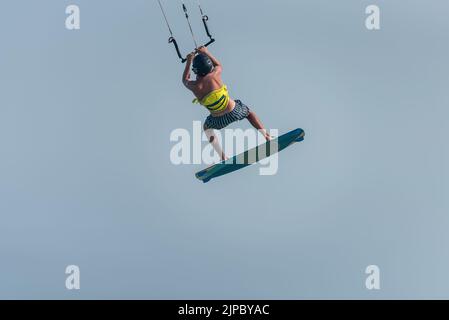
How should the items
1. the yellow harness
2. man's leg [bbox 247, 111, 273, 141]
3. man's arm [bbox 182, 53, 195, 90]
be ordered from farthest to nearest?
man's leg [bbox 247, 111, 273, 141] < the yellow harness < man's arm [bbox 182, 53, 195, 90]

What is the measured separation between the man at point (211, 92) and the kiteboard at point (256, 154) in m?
1.03

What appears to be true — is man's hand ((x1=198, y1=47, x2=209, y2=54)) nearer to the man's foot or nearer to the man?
the man

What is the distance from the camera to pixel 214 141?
27.6m

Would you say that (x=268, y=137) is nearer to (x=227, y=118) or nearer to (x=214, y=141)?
(x=214, y=141)

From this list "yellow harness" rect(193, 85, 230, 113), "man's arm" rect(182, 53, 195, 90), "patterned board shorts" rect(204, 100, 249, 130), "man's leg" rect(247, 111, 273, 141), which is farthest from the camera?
"man's leg" rect(247, 111, 273, 141)

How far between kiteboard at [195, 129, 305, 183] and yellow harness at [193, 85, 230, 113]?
1812mm

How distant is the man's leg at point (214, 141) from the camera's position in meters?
27.1

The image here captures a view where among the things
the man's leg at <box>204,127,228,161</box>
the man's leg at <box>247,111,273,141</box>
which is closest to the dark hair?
the man's leg at <box>204,127,228,161</box>

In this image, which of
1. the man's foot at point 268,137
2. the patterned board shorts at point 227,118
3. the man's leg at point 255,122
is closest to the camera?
the patterned board shorts at point 227,118

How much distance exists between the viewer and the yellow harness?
26234mm

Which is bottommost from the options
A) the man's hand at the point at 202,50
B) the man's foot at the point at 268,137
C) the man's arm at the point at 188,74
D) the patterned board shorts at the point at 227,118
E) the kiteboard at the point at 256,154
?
the kiteboard at the point at 256,154

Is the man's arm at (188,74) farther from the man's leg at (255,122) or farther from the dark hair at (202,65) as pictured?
the man's leg at (255,122)

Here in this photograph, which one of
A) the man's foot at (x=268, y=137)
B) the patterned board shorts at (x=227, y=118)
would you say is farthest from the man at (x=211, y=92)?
the man's foot at (x=268, y=137)
